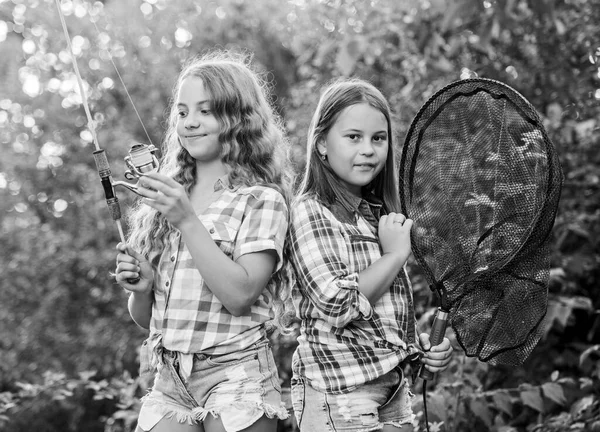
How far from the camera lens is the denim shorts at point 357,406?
218cm

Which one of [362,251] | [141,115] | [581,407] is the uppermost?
[141,115]

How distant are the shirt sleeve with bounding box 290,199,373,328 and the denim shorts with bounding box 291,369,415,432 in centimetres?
21

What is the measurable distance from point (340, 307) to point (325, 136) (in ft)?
1.88

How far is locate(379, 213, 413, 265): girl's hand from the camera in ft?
7.36

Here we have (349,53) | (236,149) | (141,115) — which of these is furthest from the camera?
(141,115)

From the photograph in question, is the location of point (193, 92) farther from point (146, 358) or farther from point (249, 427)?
point (249, 427)

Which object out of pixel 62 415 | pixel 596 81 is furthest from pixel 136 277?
pixel 62 415

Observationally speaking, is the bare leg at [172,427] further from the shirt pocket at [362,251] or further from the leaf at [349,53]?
the leaf at [349,53]

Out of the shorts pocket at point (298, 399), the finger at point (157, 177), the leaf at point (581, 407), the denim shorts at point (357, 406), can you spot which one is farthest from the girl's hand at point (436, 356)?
the leaf at point (581, 407)

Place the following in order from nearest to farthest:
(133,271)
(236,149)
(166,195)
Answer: (166,195) → (133,271) → (236,149)

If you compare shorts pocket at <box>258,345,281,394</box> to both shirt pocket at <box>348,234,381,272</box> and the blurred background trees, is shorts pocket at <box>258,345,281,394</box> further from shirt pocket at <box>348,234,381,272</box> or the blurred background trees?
the blurred background trees

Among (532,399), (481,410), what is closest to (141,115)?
(481,410)

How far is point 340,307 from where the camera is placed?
2.12 m

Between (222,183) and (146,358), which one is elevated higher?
(222,183)
